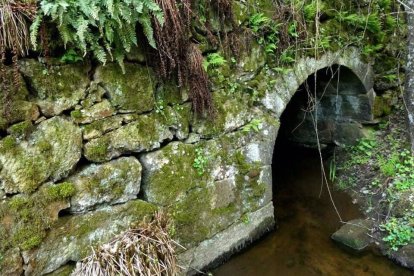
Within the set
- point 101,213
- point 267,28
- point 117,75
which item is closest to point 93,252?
point 101,213

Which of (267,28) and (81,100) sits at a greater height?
(267,28)

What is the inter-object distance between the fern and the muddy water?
2.89 m

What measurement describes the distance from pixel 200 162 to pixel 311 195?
9.57 feet

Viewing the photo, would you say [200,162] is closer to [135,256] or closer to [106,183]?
[106,183]

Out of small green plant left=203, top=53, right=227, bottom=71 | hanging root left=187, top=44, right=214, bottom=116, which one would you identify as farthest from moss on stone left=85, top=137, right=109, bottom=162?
small green plant left=203, top=53, right=227, bottom=71

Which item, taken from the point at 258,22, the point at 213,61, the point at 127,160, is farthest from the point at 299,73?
the point at 127,160

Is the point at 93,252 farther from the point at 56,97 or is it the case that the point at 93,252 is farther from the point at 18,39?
the point at 18,39

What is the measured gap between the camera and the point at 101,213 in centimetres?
334

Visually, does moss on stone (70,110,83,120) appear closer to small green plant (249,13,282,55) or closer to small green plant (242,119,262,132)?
small green plant (242,119,262,132)

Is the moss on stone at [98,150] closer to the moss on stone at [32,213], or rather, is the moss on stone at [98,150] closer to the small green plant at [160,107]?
the moss on stone at [32,213]

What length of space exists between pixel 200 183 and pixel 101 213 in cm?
121

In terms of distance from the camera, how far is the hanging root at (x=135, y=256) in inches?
118

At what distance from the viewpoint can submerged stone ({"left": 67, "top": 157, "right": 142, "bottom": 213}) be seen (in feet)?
10.5

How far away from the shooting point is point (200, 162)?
13.4 feet
